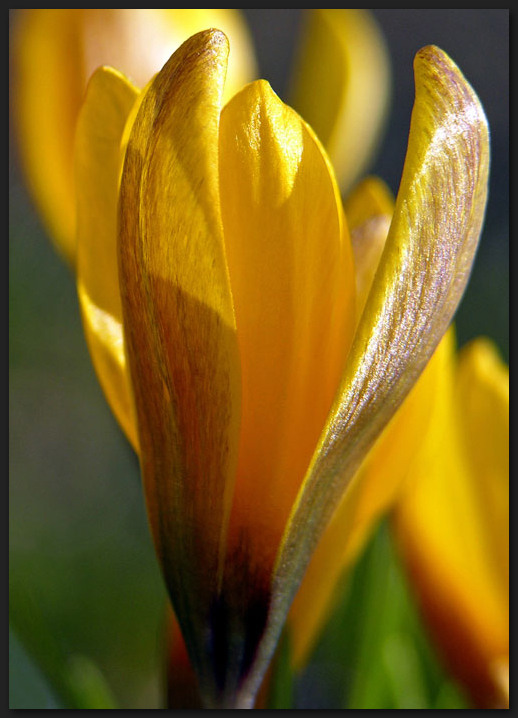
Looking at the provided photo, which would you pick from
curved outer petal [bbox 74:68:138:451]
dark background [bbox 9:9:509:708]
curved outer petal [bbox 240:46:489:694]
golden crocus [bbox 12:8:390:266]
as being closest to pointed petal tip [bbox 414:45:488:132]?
curved outer petal [bbox 240:46:489:694]

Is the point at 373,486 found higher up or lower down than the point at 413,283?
lower down

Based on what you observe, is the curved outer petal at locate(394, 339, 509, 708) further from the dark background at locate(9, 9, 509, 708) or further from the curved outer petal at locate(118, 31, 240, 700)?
the dark background at locate(9, 9, 509, 708)

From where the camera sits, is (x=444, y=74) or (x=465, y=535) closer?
(x=444, y=74)

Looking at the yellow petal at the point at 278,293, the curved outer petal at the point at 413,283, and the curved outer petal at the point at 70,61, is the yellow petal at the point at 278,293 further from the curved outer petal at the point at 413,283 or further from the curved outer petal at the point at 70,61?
the curved outer petal at the point at 70,61

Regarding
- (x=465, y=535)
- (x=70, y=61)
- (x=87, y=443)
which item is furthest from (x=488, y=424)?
(x=87, y=443)

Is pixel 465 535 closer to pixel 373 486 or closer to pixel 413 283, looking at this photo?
pixel 373 486

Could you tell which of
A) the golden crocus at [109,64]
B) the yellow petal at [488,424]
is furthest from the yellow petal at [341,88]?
the yellow petal at [488,424]

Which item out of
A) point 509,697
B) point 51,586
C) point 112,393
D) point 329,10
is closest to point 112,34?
point 329,10
